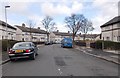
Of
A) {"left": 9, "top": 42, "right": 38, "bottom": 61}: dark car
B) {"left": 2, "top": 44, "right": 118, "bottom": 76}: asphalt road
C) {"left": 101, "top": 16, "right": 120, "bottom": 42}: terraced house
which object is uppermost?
{"left": 101, "top": 16, "right": 120, "bottom": 42}: terraced house

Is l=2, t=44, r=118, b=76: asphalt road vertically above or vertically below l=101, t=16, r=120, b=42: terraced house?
below

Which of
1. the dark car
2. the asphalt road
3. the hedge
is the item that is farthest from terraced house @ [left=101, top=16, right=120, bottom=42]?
the dark car

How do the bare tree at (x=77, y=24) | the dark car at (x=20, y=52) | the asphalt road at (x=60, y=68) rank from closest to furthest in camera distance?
the asphalt road at (x=60, y=68) < the dark car at (x=20, y=52) < the bare tree at (x=77, y=24)

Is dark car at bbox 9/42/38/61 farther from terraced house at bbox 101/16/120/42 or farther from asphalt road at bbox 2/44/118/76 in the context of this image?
terraced house at bbox 101/16/120/42

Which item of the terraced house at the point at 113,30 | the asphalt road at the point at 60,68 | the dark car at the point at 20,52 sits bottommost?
the asphalt road at the point at 60,68

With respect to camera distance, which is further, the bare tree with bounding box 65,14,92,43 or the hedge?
the bare tree with bounding box 65,14,92,43

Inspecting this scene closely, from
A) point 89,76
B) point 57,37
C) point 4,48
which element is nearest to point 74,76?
point 89,76

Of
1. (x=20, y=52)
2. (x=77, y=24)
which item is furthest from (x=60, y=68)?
(x=77, y=24)

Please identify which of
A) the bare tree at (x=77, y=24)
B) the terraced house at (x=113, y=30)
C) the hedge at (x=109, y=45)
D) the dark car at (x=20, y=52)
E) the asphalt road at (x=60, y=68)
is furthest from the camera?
the bare tree at (x=77, y=24)

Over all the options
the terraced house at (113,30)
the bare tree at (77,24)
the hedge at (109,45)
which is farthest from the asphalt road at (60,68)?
the bare tree at (77,24)

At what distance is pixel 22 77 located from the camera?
302 inches

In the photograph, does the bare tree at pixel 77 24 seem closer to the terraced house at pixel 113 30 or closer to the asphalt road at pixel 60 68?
the terraced house at pixel 113 30

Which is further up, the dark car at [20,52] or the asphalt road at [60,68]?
the dark car at [20,52]

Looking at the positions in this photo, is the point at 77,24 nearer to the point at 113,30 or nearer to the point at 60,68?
the point at 113,30
